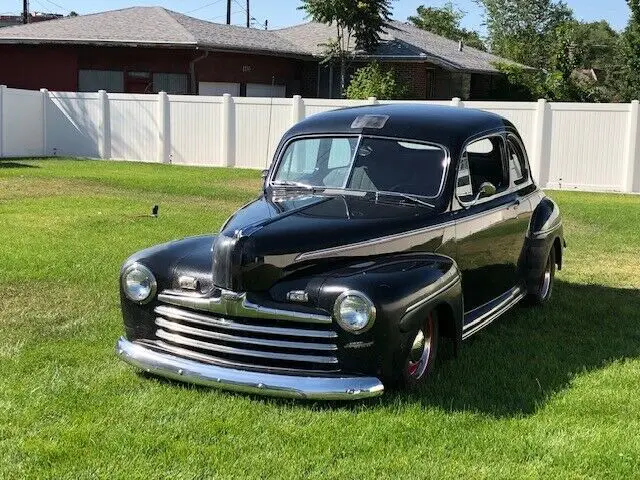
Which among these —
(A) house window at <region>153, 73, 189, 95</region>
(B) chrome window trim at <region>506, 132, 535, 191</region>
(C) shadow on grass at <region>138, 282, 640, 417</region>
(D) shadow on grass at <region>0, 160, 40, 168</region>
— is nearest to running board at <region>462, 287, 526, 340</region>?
(C) shadow on grass at <region>138, 282, 640, 417</region>

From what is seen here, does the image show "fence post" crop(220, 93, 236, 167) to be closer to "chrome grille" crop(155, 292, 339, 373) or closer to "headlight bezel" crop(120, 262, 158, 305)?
"headlight bezel" crop(120, 262, 158, 305)

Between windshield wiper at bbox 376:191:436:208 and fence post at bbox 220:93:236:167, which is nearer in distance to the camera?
windshield wiper at bbox 376:191:436:208

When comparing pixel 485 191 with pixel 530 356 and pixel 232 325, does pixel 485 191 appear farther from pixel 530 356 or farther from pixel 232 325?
pixel 232 325

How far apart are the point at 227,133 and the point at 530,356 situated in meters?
17.7

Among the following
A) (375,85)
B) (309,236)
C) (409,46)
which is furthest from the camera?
(409,46)

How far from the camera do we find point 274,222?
5137 mm

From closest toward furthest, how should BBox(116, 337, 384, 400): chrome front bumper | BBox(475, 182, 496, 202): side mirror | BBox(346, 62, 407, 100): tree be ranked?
BBox(116, 337, 384, 400): chrome front bumper, BBox(475, 182, 496, 202): side mirror, BBox(346, 62, 407, 100): tree

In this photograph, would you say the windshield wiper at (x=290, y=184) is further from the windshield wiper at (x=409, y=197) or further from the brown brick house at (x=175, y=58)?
the brown brick house at (x=175, y=58)

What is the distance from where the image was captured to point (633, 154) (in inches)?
715

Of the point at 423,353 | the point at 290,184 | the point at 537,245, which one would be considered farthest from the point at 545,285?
the point at 423,353

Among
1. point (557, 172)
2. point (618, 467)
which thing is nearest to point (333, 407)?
point (618, 467)

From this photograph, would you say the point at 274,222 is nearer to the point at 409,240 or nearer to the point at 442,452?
the point at 409,240

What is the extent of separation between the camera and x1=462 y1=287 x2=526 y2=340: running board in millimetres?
5754

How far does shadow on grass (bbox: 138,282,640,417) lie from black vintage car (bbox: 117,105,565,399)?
0.68ft
